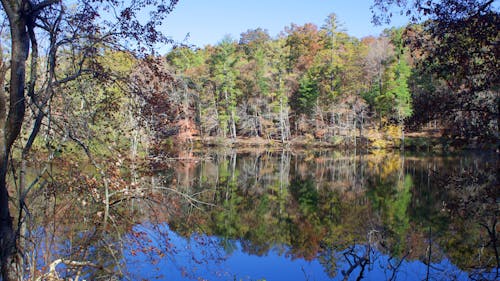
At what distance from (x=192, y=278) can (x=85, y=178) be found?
536cm

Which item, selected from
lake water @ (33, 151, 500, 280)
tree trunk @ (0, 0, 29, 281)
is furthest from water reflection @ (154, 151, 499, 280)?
tree trunk @ (0, 0, 29, 281)

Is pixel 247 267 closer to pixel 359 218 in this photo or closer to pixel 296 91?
pixel 359 218

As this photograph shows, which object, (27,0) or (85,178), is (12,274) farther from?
(27,0)

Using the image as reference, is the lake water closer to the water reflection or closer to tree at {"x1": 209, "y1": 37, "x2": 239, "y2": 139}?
the water reflection

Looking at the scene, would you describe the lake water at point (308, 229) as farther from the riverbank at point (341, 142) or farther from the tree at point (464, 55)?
the riverbank at point (341, 142)

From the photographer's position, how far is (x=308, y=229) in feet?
43.1

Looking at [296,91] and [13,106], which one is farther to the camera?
[296,91]

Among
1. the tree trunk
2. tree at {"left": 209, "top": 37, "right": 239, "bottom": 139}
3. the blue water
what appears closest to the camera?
the tree trunk

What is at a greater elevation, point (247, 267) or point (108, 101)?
point (108, 101)

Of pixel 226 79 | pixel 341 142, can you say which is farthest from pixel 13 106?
pixel 226 79

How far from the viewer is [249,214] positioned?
15.0 metres

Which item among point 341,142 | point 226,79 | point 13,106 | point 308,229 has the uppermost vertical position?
point 226,79

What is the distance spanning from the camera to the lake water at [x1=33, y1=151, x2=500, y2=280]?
641 centimetres

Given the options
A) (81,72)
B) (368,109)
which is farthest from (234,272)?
(368,109)
